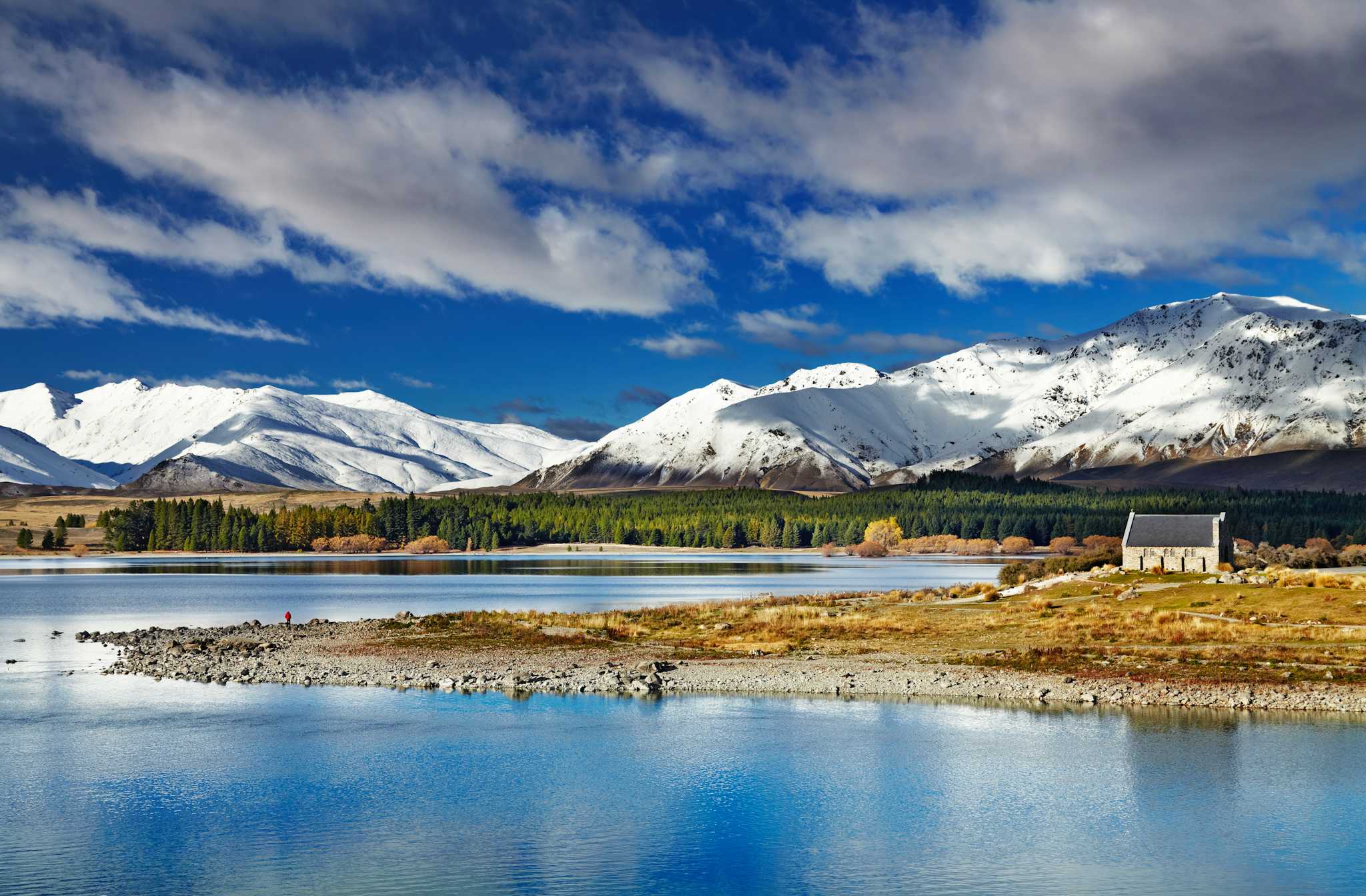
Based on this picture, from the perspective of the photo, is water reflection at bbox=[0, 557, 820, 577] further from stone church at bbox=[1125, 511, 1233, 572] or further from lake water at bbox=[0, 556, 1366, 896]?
lake water at bbox=[0, 556, 1366, 896]

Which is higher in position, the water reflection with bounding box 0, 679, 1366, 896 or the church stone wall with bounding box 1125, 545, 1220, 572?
the church stone wall with bounding box 1125, 545, 1220, 572

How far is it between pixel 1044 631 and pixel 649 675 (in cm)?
2304

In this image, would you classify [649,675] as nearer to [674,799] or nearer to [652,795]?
[652,795]

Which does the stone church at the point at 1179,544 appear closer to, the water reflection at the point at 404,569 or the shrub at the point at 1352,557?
the shrub at the point at 1352,557

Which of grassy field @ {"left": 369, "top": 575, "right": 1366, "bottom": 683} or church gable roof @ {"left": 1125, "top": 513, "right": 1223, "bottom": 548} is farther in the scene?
church gable roof @ {"left": 1125, "top": 513, "right": 1223, "bottom": 548}

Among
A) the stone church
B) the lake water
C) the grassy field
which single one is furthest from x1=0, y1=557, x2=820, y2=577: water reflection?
the lake water

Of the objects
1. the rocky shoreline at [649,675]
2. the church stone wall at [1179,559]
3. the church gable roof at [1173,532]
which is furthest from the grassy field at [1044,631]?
the church gable roof at [1173,532]

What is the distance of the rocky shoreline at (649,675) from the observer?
146 ft

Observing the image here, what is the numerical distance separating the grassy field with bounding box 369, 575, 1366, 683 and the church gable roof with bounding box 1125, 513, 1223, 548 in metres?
11.0

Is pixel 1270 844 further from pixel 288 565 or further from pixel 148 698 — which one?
pixel 288 565

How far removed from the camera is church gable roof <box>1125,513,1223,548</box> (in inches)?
3703

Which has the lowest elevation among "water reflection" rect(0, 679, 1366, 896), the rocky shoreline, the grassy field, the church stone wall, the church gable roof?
"water reflection" rect(0, 679, 1366, 896)

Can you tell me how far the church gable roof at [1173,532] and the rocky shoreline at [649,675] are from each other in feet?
154

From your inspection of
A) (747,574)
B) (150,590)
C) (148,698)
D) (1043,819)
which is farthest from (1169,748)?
(747,574)
